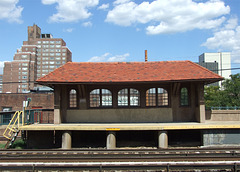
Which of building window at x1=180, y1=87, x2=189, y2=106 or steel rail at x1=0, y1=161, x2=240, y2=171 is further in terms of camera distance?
building window at x1=180, y1=87, x2=189, y2=106

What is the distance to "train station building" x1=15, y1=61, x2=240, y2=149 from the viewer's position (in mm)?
14906

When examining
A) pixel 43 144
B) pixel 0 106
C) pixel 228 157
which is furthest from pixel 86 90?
pixel 0 106

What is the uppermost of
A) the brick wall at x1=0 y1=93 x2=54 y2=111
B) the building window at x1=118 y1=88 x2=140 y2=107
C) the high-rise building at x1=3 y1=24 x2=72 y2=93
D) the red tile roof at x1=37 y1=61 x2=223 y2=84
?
the high-rise building at x1=3 y1=24 x2=72 y2=93

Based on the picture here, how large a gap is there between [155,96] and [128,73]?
2.40 metres

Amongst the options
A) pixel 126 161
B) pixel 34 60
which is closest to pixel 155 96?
pixel 126 161

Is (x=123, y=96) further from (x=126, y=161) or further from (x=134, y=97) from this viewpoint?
(x=126, y=161)

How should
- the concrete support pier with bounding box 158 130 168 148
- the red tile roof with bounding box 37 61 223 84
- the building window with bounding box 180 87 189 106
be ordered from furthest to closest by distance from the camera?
the building window with bounding box 180 87 189 106 < the red tile roof with bounding box 37 61 223 84 < the concrete support pier with bounding box 158 130 168 148

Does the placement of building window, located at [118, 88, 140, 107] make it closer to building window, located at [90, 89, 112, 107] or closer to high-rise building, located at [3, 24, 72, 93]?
building window, located at [90, 89, 112, 107]

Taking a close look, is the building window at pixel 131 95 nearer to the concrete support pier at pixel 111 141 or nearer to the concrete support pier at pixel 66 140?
the concrete support pier at pixel 111 141

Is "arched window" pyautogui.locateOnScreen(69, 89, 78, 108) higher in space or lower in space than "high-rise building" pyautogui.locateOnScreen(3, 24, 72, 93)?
lower

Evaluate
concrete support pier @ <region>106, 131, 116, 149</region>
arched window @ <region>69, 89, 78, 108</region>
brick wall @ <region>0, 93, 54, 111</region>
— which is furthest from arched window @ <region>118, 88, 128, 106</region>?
brick wall @ <region>0, 93, 54, 111</region>

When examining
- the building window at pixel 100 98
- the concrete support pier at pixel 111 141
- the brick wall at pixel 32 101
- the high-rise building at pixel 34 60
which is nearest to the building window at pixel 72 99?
the building window at pixel 100 98

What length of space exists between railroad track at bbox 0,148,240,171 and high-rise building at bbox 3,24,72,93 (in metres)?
111

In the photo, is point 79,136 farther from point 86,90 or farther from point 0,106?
point 0,106
